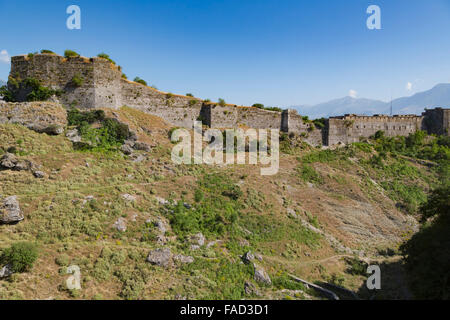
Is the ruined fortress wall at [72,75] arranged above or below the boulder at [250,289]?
above

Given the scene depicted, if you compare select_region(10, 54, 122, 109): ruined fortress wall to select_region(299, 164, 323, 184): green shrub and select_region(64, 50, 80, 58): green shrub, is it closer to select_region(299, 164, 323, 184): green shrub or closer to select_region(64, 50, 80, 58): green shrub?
select_region(64, 50, 80, 58): green shrub

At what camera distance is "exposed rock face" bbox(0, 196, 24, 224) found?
12.8 metres

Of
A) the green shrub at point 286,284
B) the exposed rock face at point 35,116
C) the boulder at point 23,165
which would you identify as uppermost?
the exposed rock face at point 35,116

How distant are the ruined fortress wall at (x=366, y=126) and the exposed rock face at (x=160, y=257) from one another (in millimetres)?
31740

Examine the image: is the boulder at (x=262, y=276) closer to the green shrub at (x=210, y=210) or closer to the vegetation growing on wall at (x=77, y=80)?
the green shrub at (x=210, y=210)

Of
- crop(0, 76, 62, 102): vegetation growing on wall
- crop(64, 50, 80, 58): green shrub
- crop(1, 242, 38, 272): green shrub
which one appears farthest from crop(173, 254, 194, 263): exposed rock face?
crop(64, 50, 80, 58): green shrub

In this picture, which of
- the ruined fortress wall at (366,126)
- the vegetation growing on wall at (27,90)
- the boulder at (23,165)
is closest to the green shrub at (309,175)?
the ruined fortress wall at (366,126)

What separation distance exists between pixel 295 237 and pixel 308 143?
20.3m

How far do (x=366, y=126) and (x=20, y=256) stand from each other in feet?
148

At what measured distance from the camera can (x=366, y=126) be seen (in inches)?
1602

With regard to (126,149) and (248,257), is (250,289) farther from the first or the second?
(126,149)

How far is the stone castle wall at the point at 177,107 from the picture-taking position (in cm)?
2422
